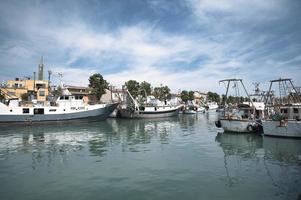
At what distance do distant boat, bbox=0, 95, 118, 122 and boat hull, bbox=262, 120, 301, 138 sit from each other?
120ft

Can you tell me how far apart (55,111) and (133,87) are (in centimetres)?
4411

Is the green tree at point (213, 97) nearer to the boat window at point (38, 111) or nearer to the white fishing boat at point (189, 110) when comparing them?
the white fishing boat at point (189, 110)

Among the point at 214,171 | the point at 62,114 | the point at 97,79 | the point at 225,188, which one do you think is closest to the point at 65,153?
the point at 214,171

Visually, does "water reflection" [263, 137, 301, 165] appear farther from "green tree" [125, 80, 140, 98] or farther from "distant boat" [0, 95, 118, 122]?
"green tree" [125, 80, 140, 98]

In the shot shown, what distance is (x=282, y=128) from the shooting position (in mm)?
29047

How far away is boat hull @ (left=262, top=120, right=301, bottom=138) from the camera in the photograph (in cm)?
2816

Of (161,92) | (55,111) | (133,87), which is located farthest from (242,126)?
(161,92)

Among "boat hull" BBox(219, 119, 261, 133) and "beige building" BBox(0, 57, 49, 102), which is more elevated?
"beige building" BBox(0, 57, 49, 102)

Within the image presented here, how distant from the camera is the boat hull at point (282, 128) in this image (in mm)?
28156

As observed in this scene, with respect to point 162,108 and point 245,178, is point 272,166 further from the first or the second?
point 162,108

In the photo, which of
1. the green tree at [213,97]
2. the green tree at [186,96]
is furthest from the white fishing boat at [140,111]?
the green tree at [213,97]

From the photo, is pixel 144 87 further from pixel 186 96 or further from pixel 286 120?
pixel 286 120

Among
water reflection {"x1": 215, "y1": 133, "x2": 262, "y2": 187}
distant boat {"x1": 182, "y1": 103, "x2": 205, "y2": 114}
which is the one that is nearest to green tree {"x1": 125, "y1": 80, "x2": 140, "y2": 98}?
distant boat {"x1": 182, "y1": 103, "x2": 205, "y2": 114}

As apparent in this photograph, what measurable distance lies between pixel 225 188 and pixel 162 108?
2471 inches
